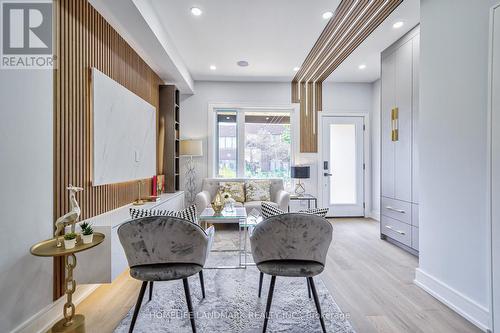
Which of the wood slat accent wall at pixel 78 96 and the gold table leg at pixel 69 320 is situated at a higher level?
the wood slat accent wall at pixel 78 96

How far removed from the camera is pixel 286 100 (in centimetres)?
518

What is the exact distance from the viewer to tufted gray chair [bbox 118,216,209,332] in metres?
1.59

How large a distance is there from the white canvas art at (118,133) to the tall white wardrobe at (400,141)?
3680 mm

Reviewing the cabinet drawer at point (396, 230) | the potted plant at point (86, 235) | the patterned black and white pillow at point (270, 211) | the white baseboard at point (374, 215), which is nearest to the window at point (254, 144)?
the white baseboard at point (374, 215)

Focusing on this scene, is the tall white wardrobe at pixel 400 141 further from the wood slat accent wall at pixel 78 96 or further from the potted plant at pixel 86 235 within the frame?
the wood slat accent wall at pixel 78 96

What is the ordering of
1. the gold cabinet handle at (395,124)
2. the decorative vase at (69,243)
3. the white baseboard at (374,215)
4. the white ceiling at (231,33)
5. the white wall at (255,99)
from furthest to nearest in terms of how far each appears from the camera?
1. the white wall at (255,99)
2. the white baseboard at (374,215)
3. the gold cabinet handle at (395,124)
4. the white ceiling at (231,33)
5. the decorative vase at (69,243)

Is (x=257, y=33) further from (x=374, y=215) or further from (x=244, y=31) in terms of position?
(x=374, y=215)

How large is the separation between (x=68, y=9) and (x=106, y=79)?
2.13ft

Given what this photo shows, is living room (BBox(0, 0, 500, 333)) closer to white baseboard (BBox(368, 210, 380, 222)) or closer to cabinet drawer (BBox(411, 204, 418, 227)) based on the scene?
cabinet drawer (BBox(411, 204, 418, 227))

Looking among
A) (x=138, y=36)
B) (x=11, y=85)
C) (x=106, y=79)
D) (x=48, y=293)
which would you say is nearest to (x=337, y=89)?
(x=138, y=36)

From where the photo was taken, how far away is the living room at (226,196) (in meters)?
1.65

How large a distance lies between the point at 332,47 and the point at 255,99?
6.44ft

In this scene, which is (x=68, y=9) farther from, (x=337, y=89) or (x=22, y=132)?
(x=337, y=89)

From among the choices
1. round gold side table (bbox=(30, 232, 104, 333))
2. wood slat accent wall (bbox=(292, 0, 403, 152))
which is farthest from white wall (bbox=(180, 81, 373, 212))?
round gold side table (bbox=(30, 232, 104, 333))
